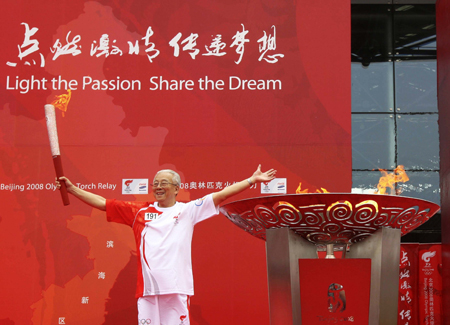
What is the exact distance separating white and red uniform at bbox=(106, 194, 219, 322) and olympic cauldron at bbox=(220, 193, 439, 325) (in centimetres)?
56

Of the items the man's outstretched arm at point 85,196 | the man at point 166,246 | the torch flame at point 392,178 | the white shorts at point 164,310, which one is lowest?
the white shorts at point 164,310

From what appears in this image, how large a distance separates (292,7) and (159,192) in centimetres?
209

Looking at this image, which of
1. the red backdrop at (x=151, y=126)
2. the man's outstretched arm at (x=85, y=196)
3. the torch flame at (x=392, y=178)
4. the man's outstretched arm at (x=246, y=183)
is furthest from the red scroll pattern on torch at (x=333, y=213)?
the torch flame at (x=392, y=178)

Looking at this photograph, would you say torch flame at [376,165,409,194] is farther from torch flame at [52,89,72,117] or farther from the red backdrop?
torch flame at [52,89,72,117]

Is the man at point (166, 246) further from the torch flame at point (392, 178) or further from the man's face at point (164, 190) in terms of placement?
the torch flame at point (392, 178)

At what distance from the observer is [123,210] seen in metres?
2.48

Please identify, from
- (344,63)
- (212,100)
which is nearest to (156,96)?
(212,100)

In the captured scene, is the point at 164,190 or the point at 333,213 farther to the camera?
the point at 164,190

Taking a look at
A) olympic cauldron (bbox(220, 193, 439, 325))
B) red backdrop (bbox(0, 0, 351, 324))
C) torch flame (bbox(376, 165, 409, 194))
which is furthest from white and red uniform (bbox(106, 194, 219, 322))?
torch flame (bbox(376, 165, 409, 194))

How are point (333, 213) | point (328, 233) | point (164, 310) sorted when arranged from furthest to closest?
point (164, 310) → point (328, 233) → point (333, 213)

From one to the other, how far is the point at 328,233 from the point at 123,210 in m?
1.09

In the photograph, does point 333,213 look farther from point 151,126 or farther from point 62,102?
point 62,102

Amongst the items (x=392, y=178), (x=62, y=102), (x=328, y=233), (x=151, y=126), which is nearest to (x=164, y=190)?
(x=328, y=233)

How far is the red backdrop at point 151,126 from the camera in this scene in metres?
3.63
